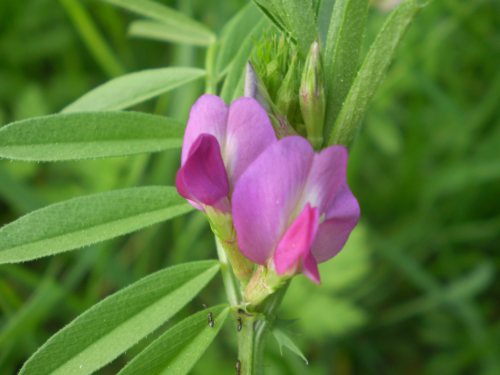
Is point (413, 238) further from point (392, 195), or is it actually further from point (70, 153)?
point (70, 153)

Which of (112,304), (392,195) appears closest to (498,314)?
(392,195)

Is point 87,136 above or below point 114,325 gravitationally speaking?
above

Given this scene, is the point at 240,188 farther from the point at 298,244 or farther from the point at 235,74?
the point at 235,74

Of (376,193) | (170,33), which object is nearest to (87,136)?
(170,33)

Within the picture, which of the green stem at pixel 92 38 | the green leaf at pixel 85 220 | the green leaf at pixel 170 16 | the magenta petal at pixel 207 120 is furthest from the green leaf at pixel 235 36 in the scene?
the green stem at pixel 92 38

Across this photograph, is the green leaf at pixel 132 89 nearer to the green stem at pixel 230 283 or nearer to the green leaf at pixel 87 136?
the green leaf at pixel 87 136

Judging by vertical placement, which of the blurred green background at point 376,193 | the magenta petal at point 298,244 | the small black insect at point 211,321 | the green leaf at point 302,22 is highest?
the green leaf at point 302,22
